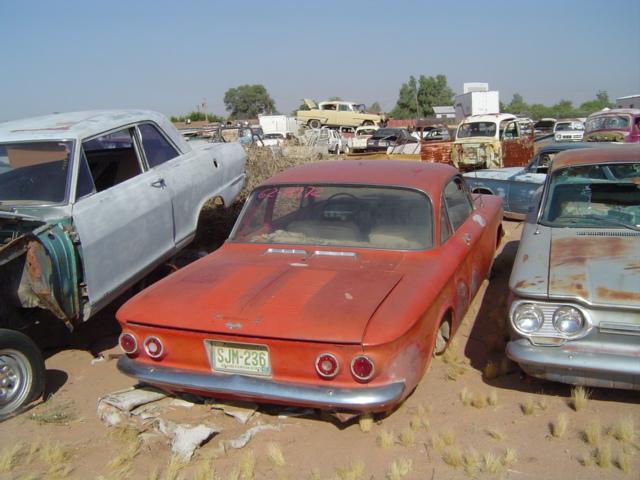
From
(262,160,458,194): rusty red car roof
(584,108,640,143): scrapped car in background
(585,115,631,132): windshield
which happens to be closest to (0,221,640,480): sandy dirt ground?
(262,160,458,194): rusty red car roof

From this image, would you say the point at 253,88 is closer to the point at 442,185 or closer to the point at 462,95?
the point at 462,95

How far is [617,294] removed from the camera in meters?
3.26

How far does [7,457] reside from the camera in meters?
3.19

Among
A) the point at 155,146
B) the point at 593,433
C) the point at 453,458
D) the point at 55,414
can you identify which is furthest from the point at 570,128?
the point at 55,414

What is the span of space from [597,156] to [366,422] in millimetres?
3157

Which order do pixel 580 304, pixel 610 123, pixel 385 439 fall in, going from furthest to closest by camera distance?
pixel 610 123 < pixel 580 304 < pixel 385 439

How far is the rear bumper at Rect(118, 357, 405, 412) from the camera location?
2.97 metres

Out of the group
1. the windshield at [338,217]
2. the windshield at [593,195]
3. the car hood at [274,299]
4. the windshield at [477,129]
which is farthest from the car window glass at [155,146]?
the windshield at [477,129]

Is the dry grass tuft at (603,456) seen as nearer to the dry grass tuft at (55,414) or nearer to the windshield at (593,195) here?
the windshield at (593,195)

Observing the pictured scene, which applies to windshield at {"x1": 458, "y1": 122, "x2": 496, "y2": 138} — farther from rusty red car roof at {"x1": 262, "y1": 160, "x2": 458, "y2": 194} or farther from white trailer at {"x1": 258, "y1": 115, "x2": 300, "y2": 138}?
white trailer at {"x1": 258, "y1": 115, "x2": 300, "y2": 138}

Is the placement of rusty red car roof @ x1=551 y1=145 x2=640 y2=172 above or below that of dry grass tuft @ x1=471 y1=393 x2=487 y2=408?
above

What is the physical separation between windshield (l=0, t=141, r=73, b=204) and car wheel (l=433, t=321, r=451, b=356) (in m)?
3.08

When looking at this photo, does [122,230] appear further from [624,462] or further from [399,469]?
[624,462]

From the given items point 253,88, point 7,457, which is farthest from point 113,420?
point 253,88
